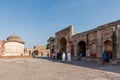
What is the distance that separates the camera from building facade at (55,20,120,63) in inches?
679

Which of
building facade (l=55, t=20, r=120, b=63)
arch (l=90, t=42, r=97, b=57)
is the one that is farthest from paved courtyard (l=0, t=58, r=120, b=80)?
arch (l=90, t=42, r=97, b=57)

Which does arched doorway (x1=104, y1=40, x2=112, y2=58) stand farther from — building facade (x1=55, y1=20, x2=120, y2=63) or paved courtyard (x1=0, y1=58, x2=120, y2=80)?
paved courtyard (x1=0, y1=58, x2=120, y2=80)

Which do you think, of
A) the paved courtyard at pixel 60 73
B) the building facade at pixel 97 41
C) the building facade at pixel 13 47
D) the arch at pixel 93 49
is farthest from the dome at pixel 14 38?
the paved courtyard at pixel 60 73

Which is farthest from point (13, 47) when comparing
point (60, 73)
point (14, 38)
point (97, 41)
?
point (60, 73)

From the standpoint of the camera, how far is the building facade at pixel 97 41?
17250mm

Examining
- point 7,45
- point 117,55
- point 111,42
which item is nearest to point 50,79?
point 117,55

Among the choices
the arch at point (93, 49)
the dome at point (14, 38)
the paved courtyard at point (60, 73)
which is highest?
the dome at point (14, 38)

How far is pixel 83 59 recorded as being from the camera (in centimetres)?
2334

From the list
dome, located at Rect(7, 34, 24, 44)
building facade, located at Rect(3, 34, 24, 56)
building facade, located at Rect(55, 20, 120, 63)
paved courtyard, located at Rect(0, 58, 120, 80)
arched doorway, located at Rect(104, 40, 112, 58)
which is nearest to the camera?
paved courtyard, located at Rect(0, 58, 120, 80)

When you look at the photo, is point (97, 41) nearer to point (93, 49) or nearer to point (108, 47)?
point (93, 49)

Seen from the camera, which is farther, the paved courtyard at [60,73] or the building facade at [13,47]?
the building facade at [13,47]

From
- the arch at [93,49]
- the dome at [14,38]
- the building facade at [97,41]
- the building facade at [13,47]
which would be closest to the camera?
the building facade at [97,41]

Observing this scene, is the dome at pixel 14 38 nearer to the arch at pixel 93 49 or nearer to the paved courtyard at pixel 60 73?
the arch at pixel 93 49

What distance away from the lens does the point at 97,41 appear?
20.1m
